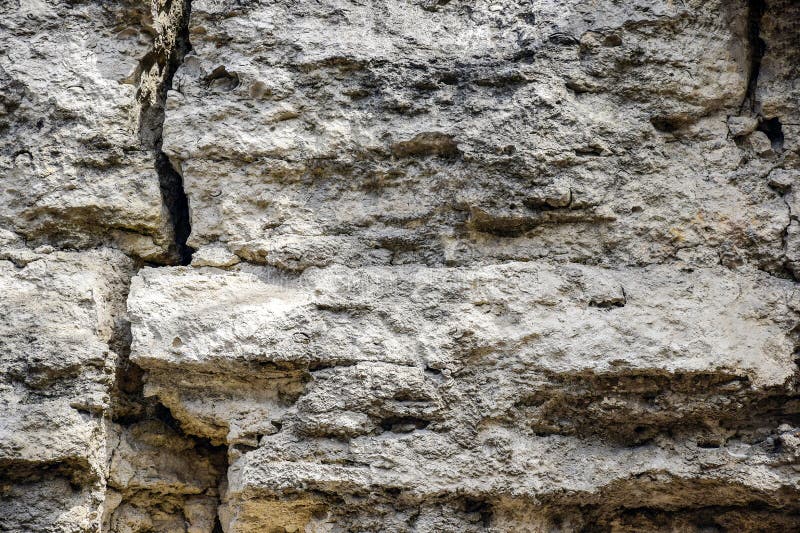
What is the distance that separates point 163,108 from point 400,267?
0.65 m

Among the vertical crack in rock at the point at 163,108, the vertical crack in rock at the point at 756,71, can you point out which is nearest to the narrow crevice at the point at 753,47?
the vertical crack in rock at the point at 756,71

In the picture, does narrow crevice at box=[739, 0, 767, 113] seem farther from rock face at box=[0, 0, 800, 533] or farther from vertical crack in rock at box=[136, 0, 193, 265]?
vertical crack in rock at box=[136, 0, 193, 265]

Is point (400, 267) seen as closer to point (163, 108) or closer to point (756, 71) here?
point (163, 108)

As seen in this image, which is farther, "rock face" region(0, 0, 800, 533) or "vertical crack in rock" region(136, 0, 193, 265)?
"vertical crack in rock" region(136, 0, 193, 265)

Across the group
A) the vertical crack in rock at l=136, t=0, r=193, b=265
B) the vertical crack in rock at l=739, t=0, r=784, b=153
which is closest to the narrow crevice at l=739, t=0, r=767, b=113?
the vertical crack in rock at l=739, t=0, r=784, b=153

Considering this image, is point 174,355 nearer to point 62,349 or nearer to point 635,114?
point 62,349

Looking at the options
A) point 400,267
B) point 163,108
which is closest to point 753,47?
point 400,267

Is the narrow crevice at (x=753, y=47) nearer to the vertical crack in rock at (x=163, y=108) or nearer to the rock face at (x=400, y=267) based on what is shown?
the rock face at (x=400, y=267)

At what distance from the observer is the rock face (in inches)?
60.0

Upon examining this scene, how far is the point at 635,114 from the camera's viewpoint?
1669 millimetres

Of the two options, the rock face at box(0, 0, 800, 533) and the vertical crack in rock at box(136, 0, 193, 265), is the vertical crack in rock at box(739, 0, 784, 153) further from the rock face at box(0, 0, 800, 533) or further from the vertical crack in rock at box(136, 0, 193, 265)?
the vertical crack in rock at box(136, 0, 193, 265)

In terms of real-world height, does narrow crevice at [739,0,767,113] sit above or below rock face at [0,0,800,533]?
above

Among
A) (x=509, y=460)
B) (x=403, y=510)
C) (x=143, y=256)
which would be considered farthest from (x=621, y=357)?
(x=143, y=256)

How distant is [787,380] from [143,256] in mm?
1287
